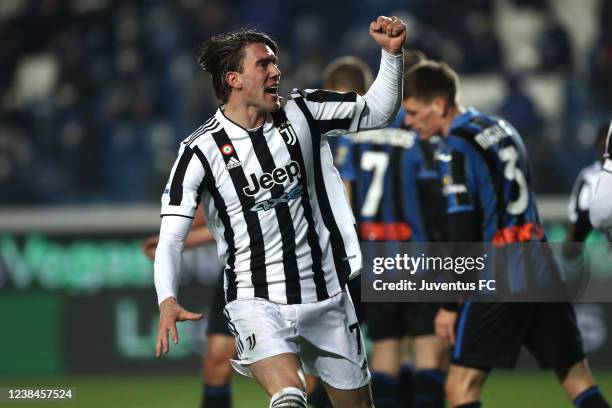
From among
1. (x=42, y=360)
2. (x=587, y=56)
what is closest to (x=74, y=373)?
(x=42, y=360)

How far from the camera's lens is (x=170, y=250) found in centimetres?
471

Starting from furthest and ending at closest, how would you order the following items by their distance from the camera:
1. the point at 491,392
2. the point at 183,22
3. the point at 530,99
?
1. the point at 183,22
2. the point at 530,99
3. the point at 491,392

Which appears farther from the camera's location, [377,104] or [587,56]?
[587,56]

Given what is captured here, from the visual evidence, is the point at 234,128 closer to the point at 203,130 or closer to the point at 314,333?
the point at 203,130

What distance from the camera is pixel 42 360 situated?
10039 mm

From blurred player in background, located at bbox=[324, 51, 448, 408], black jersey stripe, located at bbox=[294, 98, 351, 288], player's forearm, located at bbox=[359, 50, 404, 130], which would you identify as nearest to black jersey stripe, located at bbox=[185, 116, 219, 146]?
black jersey stripe, located at bbox=[294, 98, 351, 288]

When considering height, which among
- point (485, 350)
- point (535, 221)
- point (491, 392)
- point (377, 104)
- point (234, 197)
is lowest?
point (491, 392)

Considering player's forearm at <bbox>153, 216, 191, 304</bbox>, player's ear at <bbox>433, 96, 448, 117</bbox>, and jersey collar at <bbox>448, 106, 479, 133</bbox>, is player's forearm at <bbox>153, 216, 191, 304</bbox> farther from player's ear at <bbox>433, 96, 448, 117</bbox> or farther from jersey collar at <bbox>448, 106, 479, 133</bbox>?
player's ear at <bbox>433, 96, 448, 117</bbox>

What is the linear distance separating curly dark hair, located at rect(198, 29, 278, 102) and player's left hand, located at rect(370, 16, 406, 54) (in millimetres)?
469

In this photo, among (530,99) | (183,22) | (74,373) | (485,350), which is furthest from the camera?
(183,22)

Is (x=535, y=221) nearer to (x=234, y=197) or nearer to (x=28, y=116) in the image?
(x=234, y=197)

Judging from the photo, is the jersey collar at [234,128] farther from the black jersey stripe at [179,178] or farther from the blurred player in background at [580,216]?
the blurred player in background at [580,216]

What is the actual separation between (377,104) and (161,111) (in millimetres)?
7814

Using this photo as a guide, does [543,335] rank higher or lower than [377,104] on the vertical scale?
lower
